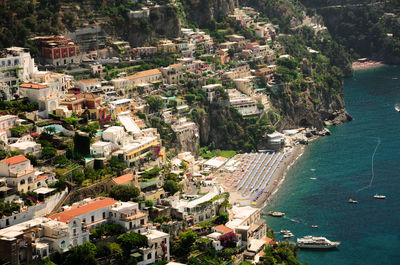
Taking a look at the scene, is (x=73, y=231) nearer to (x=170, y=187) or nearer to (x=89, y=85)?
(x=170, y=187)

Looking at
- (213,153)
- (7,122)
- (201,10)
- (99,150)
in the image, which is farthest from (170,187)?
(201,10)

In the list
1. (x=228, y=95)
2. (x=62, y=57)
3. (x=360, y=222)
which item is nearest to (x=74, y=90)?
(x=62, y=57)

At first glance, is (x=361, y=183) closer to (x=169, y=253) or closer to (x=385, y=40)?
A: (x=169, y=253)

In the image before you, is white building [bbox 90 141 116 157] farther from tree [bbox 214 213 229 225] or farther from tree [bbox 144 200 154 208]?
tree [bbox 214 213 229 225]

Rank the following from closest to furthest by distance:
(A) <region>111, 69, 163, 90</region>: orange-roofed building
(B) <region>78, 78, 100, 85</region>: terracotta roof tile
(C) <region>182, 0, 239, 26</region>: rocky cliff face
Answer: (B) <region>78, 78, 100, 85</region>: terracotta roof tile, (A) <region>111, 69, 163, 90</region>: orange-roofed building, (C) <region>182, 0, 239, 26</region>: rocky cliff face

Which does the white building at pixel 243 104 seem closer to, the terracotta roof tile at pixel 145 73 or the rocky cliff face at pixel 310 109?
the rocky cliff face at pixel 310 109

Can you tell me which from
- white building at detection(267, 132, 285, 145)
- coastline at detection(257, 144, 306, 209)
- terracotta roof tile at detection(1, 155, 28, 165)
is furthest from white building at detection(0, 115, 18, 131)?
white building at detection(267, 132, 285, 145)

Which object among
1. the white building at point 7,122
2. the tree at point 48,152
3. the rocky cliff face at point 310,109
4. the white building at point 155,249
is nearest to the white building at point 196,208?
the white building at point 155,249
